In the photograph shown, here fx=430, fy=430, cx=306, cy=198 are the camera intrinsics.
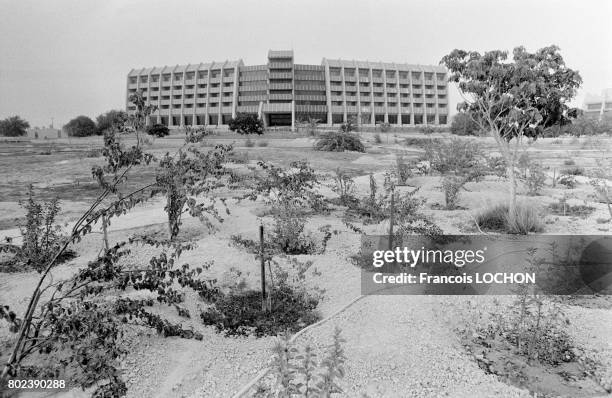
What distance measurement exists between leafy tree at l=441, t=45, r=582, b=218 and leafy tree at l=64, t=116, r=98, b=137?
191 feet

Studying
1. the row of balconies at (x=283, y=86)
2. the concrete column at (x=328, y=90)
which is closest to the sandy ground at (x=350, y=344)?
the concrete column at (x=328, y=90)

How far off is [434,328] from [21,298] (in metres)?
4.24

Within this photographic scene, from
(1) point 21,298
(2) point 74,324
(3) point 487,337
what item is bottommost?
(3) point 487,337

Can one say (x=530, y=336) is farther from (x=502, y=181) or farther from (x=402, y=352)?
(x=502, y=181)

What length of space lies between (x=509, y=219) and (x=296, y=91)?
77409mm

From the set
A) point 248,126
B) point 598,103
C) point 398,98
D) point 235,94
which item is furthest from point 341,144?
point 598,103

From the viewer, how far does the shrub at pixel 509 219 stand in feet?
23.4

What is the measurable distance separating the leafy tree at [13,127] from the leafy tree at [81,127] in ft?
28.9

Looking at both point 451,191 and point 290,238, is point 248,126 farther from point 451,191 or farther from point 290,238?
point 290,238

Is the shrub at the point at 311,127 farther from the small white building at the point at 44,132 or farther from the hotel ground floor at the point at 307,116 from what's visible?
the small white building at the point at 44,132

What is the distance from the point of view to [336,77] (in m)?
82.9

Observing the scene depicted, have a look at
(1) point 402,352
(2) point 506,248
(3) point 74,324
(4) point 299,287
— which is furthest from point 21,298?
(2) point 506,248

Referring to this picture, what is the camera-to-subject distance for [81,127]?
57719 mm

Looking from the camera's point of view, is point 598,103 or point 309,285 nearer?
point 309,285
